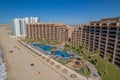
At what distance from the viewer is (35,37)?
88438 mm

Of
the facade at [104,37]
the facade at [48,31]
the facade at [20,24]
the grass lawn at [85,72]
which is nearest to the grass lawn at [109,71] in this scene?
the facade at [104,37]

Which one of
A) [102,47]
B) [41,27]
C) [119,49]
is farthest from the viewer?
[41,27]

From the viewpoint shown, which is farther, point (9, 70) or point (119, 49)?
point (119, 49)

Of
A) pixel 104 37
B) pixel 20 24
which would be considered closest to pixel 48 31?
pixel 20 24

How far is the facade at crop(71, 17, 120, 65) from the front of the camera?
37656 millimetres

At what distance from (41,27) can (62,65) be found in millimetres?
52361

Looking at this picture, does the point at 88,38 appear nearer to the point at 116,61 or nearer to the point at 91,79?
the point at 116,61

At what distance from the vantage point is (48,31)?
82.4 meters

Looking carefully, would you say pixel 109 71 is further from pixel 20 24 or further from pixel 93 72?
pixel 20 24

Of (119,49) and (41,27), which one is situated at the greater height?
(41,27)

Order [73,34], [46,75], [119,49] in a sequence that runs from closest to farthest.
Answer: [46,75]
[119,49]
[73,34]

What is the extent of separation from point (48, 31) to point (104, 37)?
47828 mm

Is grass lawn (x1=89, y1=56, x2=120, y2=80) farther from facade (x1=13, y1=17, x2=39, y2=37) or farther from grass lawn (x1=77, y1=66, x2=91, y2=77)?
facade (x1=13, y1=17, x2=39, y2=37)

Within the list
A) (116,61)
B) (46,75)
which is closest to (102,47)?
(116,61)
